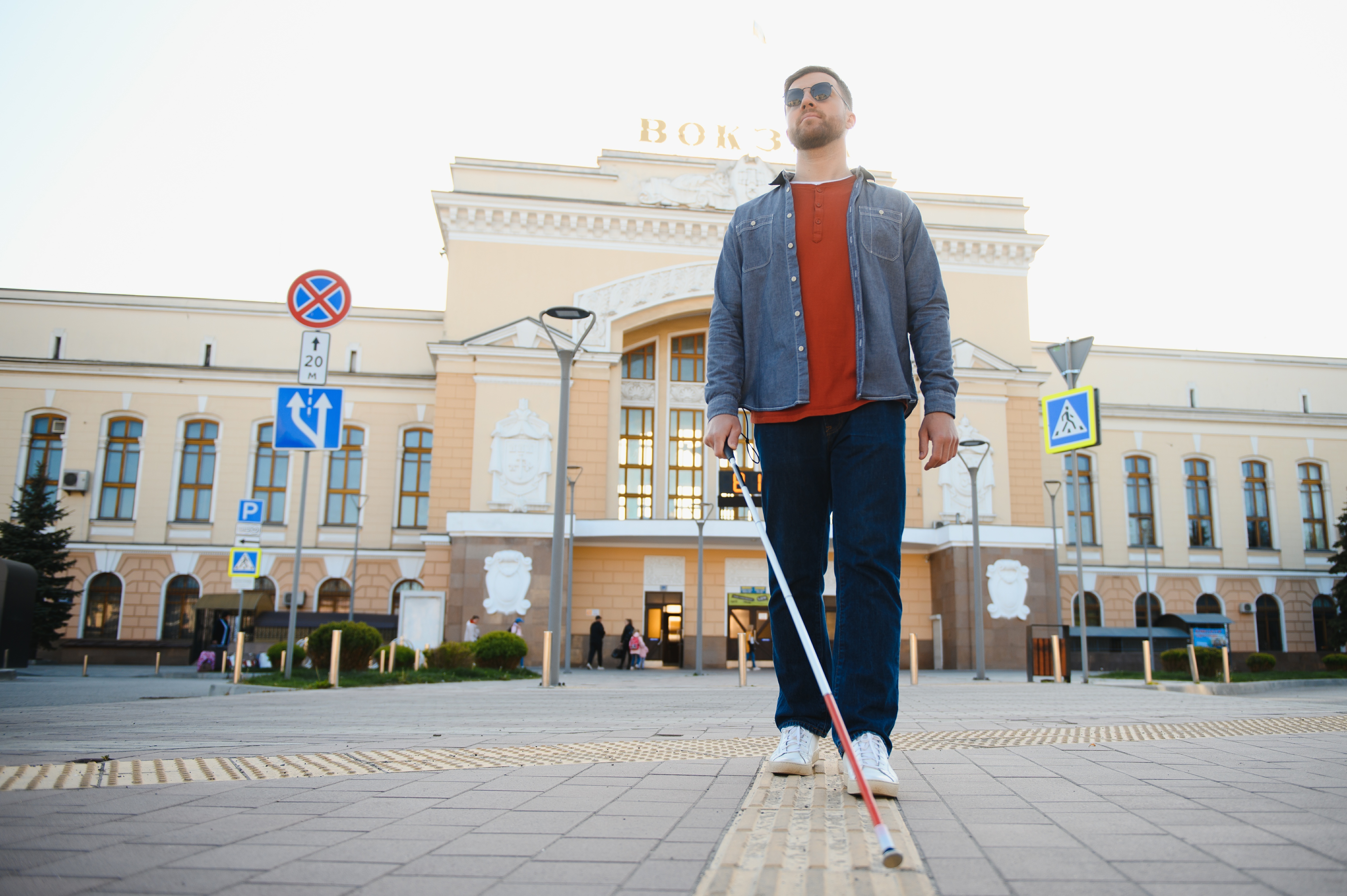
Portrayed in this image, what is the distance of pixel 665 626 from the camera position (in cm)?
3183

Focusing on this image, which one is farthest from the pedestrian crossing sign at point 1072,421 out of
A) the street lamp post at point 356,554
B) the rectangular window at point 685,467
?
the street lamp post at point 356,554

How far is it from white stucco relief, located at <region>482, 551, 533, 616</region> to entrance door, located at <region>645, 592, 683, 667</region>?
4.70m

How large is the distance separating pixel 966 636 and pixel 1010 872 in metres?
29.2

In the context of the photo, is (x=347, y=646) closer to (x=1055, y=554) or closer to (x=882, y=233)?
(x=882, y=233)

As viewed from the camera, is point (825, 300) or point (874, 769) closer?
point (874, 769)

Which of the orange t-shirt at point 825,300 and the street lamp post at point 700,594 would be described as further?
the street lamp post at point 700,594

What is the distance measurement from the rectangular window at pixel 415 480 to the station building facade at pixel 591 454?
9cm

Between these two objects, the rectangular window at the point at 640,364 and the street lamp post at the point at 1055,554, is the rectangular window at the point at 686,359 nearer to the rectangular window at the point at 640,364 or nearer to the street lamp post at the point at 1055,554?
the rectangular window at the point at 640,364

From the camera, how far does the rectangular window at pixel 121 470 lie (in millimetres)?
34625

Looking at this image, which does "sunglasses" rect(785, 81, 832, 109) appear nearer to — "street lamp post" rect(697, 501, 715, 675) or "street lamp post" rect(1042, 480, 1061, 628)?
"street lamp post" rect(697, 501, 715, 675)

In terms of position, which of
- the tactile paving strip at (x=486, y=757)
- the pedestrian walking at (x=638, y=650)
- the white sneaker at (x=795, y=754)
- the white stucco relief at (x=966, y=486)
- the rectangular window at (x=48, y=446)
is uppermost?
the rectangular window at (x=48, y=446)

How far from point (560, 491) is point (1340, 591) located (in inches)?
1311

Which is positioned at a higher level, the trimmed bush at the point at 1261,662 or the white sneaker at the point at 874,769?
the white sneaker at the point at 874,769

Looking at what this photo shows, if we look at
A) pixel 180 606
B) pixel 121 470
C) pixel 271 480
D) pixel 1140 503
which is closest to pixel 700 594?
pixel 271 480
